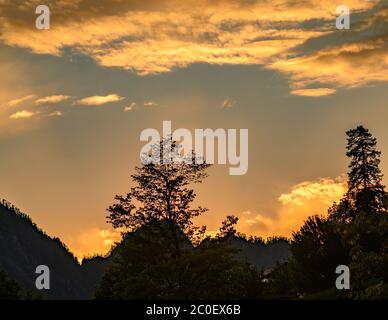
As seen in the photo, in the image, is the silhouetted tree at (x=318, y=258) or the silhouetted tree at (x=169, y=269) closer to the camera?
the silhouetted tree at (x=169, y=269)

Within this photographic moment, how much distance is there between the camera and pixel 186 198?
3959cm

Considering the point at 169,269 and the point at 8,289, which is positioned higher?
the point at 169,269

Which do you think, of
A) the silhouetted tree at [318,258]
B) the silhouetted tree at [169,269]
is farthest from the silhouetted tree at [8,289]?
the silhouetted tree at [318,258]

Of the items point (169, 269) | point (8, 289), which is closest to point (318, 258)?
point (169, 269)

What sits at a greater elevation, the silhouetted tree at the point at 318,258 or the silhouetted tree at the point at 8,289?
the silhouetted tree at the point at 318,258

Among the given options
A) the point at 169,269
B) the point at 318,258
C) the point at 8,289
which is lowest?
the point at 8,289

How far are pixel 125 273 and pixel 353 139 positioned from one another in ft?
163

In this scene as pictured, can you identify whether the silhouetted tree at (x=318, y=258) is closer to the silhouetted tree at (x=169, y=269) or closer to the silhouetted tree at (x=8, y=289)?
the silhouetted tree at (x=169, y=269)

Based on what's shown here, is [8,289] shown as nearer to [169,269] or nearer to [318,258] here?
[169,269]

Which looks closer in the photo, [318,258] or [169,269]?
[169,269]
